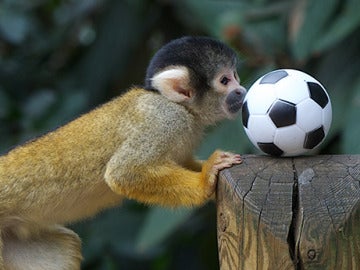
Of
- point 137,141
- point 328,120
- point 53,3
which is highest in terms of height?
point 328,120

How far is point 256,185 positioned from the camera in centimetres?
238

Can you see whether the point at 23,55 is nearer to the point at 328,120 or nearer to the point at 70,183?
the point at 70,183

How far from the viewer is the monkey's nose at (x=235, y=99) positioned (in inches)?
124

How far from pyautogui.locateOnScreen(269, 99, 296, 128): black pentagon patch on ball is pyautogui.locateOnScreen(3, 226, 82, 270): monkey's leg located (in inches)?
42.2

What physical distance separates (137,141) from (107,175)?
0.51ft

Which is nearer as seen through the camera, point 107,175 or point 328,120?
point 328,120

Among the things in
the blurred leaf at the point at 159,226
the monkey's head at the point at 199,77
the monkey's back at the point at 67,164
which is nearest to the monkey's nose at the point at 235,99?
the monkey's head at the point at 199,77

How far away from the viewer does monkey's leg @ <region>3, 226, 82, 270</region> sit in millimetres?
3195

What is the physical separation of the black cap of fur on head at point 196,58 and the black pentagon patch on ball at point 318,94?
530 mm

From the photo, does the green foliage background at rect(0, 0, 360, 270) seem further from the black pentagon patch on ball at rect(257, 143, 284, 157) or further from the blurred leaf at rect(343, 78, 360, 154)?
the black pentagon patch on ball at rect(257, 143, 284, 157)

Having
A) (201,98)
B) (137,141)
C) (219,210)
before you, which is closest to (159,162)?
(137,141)

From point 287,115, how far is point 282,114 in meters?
0.02

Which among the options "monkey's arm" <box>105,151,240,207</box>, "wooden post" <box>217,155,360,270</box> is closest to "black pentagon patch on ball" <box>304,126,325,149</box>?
"wooden post" <box>217,155,360,270</box>

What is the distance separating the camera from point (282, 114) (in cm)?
260
